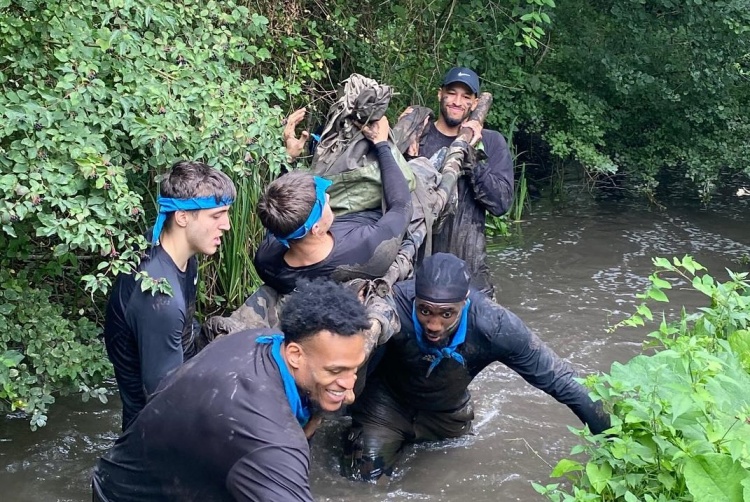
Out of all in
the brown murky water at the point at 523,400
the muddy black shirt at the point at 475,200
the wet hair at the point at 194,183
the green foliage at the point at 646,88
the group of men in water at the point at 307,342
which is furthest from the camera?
the green foliage at the point at 646,88

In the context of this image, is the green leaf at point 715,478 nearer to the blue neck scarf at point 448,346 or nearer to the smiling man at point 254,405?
the smiling man at point 254,405

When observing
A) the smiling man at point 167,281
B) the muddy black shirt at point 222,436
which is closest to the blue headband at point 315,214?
the smiling man at point 167,281

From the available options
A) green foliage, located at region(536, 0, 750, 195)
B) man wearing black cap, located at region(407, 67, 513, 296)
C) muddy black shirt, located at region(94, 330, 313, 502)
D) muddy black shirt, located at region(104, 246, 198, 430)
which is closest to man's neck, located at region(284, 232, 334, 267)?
muddy black shirt, located at region(104, 246, 198, 430)

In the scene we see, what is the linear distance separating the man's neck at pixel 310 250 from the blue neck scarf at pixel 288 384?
117 cm

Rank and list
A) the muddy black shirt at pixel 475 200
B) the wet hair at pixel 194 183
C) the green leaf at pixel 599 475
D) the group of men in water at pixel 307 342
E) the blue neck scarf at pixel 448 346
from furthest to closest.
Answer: the muddy black shirt at pixel 475 200, the blue neck scarf at pixel 448 346, the wet hair at pixel 194 183, the green leaf at pixel 599 475, the group of men in water at pixel 307 342

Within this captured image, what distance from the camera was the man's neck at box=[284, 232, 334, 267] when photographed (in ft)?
12.3

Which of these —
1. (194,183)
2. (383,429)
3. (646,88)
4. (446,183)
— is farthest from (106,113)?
(646,88)

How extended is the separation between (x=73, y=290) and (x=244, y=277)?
125 cm

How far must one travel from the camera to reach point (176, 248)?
361 centimetres

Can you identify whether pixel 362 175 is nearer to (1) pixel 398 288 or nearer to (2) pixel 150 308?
(1) pixel 398 288

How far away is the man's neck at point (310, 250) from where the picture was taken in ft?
12.3

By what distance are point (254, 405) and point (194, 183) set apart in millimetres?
1427

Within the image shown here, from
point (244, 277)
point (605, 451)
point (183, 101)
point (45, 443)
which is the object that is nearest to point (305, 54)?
point (244, 277)

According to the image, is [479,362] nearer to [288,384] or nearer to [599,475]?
[599,475]
